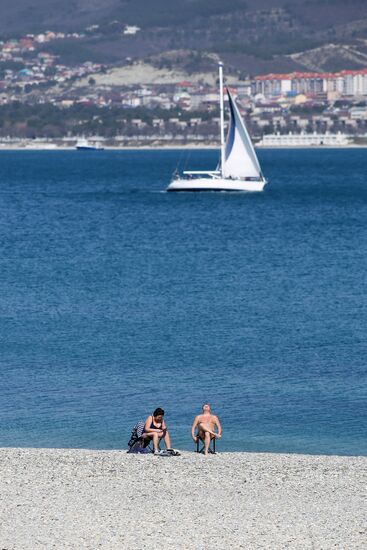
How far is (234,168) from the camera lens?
7369 cm

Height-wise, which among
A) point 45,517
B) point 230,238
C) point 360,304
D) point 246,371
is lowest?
point 45,517

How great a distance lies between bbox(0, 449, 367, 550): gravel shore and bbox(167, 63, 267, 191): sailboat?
2187 inches

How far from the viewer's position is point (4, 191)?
86312mm

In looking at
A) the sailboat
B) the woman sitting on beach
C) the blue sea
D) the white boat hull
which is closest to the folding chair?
the woman sitting on beach

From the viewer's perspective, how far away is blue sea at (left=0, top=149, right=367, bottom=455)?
19.6 meters

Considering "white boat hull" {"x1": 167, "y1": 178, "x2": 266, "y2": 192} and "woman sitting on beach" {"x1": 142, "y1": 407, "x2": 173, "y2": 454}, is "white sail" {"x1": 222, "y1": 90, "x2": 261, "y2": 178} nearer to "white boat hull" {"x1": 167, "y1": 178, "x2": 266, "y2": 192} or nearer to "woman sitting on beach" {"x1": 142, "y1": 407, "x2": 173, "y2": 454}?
"white boat hull" {"x1": 167, "y1": 178, "x2": 266, "y2": 192}

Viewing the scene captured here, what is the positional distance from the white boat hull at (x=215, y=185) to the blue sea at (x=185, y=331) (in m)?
14.4

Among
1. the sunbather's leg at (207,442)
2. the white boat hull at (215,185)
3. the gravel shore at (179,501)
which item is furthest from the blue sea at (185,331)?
the white boat hull at (215,185)

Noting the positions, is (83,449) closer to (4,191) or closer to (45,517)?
(45,517)

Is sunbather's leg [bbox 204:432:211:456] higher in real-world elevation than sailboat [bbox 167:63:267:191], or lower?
lower

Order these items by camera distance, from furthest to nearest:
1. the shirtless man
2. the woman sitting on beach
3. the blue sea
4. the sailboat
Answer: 1. the sailboat
2. the blue sea
3. the shirtless man
4. the woman sitting on beach

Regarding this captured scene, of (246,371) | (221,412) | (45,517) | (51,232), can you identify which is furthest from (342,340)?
(51,232)

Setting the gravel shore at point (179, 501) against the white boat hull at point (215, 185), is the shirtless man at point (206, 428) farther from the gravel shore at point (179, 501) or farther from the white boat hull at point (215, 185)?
the white boat hull at point (215, 185)

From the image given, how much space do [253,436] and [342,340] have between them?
7.49 m
